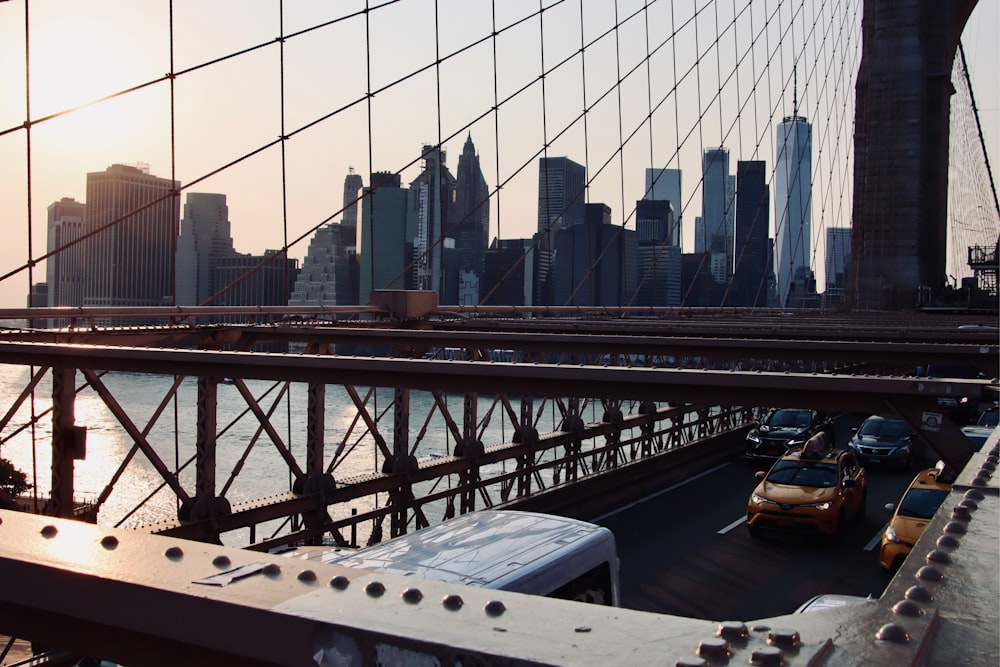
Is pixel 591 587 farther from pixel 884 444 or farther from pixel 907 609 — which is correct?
pixel 884 444

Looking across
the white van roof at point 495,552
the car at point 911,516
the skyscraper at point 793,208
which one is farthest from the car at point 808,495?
the skyscraper at point 793,208

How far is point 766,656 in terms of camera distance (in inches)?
42.6

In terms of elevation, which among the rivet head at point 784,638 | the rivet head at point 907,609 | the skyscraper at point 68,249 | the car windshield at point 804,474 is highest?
the skyscraper at point 68,249

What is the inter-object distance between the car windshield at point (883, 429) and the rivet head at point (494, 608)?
A: 22.0m

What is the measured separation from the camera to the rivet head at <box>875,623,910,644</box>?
3.69 feet

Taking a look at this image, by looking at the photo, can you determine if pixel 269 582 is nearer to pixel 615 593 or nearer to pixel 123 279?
pixel 615 593

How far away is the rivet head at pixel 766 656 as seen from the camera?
3.54 feet

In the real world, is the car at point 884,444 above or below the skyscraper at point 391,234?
below

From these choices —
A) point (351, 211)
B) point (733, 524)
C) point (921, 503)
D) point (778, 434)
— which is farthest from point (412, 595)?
point (351, 211)

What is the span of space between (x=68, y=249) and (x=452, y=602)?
59.6 feet

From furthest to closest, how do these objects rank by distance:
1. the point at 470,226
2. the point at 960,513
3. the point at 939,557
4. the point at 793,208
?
the point at 793,208 → the point at 470,226 → the point at 960,513 → the point at 939,557

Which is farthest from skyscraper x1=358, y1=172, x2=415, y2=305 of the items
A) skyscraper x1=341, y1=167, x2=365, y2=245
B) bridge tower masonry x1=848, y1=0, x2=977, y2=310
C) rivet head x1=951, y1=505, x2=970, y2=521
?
rivet head x1=951, y1=505, x2=970, y2=521

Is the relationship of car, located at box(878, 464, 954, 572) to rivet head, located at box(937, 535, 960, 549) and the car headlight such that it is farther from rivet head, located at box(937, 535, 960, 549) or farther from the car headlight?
rivet head, located at box(937, 535, 960, 549)

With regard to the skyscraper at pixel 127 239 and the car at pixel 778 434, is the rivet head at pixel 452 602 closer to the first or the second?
the skyscraper at pixel 127 239
